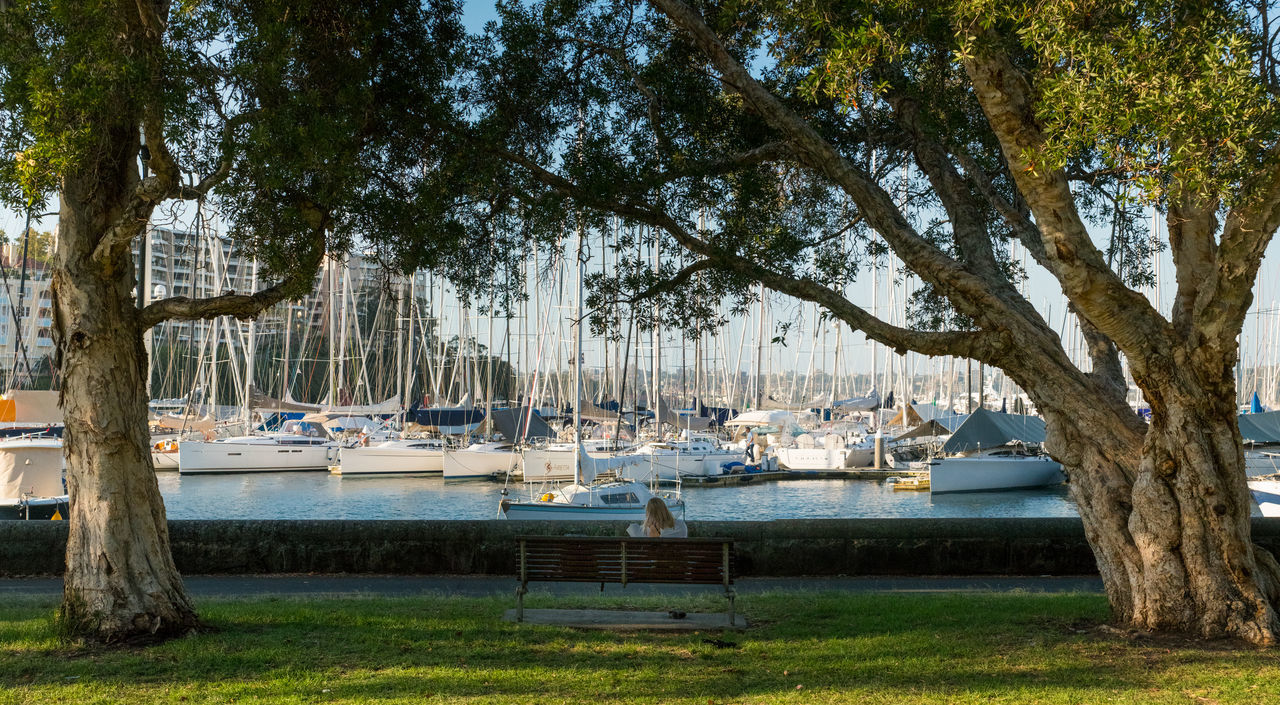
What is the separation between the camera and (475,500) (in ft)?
127

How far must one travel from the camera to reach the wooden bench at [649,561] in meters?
8.59

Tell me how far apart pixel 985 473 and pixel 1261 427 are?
9.83 meters

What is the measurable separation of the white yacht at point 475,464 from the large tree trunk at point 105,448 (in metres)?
37.7

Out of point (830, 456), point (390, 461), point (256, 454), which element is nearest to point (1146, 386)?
point (830, 456)

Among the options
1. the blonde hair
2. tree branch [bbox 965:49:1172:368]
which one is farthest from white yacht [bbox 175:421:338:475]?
tree branch [bbox 965:49:1172:368]

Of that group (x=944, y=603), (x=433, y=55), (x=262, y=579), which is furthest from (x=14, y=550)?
(x=944, y=603)

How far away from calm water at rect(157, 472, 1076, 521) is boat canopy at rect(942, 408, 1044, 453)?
6.44 feet

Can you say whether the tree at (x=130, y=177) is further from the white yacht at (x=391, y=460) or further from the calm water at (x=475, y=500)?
the white yacht at (x=391, y=460)

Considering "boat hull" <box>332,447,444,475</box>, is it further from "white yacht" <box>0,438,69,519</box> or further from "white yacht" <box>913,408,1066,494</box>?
"white yacht" <box>0,438,69,519</box>

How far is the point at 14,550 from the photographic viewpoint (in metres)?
12.0

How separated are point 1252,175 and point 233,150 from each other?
7.34 metres

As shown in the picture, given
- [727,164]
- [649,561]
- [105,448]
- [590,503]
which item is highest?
[727,164]

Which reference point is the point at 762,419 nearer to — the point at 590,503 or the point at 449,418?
the point at 449,418

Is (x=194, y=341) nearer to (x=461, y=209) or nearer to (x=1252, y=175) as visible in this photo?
(x=461, y=209)
